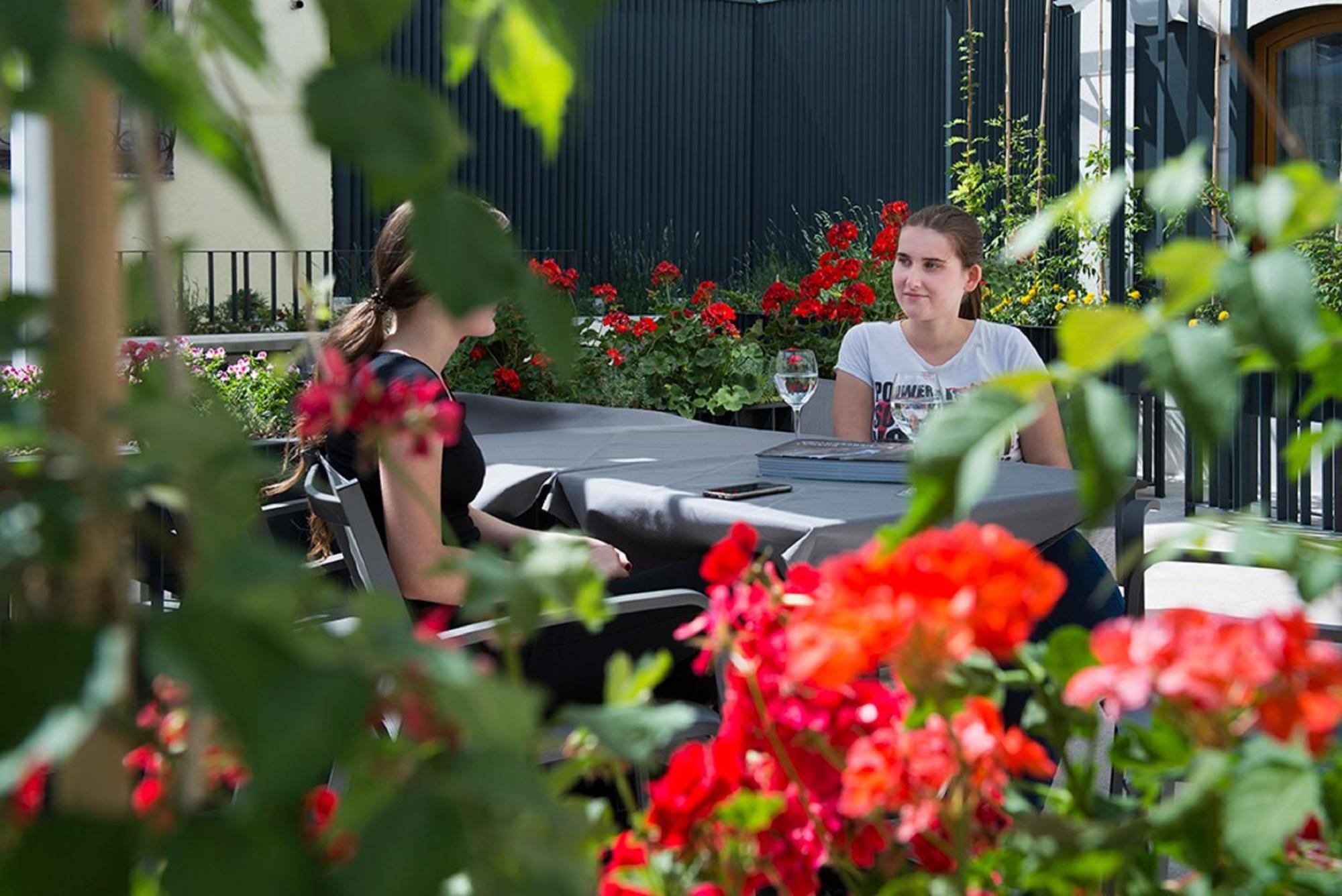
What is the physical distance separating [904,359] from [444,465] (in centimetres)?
150

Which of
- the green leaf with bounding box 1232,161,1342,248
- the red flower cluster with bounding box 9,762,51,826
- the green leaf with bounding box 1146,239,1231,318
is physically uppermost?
the green leaf with bounding box 1232,161,1342,248

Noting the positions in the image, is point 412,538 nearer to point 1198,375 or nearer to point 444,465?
point 444,465

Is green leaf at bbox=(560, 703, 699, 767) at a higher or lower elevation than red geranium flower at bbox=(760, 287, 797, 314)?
lower

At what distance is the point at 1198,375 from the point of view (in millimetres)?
499

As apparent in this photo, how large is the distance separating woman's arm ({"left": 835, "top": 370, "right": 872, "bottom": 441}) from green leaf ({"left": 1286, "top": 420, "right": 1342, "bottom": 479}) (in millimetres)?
3040

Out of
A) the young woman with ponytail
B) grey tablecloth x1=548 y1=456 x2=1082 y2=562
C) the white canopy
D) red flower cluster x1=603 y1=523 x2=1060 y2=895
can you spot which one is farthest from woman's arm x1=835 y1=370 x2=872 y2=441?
the white canopy

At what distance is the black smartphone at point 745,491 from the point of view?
106 inches

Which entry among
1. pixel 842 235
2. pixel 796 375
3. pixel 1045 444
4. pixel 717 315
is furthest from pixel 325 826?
pixel 842 235

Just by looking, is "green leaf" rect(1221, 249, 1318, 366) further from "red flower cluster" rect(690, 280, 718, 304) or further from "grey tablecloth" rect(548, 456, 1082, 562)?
"red flower cluster" rect(690, 280, 718, 304)

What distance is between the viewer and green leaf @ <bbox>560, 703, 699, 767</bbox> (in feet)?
1.59

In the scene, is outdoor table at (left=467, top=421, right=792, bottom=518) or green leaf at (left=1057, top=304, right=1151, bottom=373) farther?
outdoor table at (left=467, top=421, right=792, bottom=518)

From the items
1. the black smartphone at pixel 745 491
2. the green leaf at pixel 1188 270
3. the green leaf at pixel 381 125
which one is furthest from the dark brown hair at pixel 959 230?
the green leaf at pixel 381 125

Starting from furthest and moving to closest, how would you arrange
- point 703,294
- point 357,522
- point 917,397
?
1. point 703,294
2. point 917,397
3. point 357,522

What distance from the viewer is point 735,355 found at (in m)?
6.02
